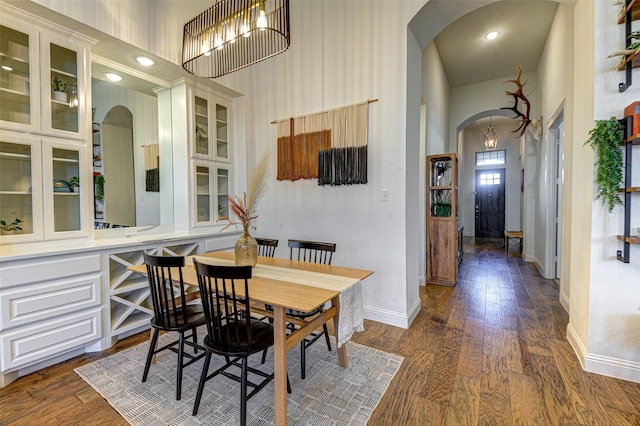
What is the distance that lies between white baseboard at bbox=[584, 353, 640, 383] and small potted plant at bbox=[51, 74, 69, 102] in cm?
449

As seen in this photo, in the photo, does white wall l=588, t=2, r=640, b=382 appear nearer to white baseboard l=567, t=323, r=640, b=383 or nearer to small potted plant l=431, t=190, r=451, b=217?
white baseboard l=567, t=323, r=640, b=383

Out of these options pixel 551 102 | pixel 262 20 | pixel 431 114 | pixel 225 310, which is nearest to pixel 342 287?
pixel 225 310

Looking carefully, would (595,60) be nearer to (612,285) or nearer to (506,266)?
(612,285)

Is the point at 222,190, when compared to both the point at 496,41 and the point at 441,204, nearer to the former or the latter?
the point at 441,204

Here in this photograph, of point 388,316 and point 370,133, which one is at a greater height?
point 370,133

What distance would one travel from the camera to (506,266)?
5242 mm

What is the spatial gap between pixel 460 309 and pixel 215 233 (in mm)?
2959

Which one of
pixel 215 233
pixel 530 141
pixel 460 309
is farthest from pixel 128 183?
pixel 530 141

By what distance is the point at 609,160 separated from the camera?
1884 mm

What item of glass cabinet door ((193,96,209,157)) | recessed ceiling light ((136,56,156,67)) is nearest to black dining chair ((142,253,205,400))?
glass cabinet door ((193,96,209,157))

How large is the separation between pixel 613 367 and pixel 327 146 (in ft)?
9.50

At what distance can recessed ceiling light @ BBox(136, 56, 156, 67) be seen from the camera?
285cm

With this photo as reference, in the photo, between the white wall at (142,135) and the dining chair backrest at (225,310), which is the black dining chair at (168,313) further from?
the white wall at (142,135)

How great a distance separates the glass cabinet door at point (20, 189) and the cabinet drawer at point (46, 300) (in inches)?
16.4
